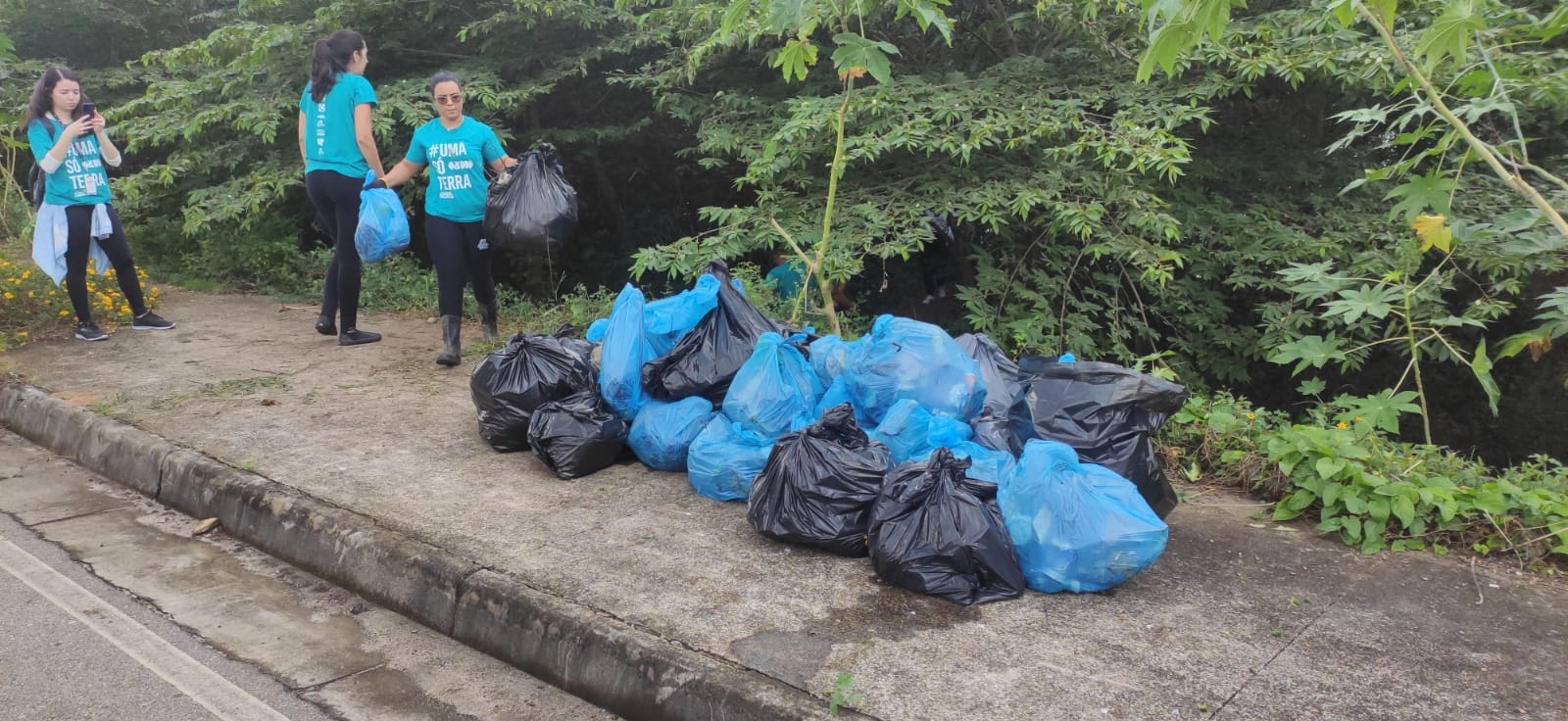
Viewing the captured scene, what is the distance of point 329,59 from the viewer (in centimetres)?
555

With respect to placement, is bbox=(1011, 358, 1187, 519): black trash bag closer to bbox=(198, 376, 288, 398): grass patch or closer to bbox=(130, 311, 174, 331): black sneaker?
bbox=(198, 376, 288, 398): grass patch

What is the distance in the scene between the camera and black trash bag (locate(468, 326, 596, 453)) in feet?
13.6

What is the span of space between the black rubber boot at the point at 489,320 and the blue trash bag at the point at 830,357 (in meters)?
2.59

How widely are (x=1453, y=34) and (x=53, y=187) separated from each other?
6.65 m

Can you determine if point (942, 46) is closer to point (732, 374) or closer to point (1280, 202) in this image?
point (1280, 202)

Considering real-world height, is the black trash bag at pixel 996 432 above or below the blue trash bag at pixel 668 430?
above

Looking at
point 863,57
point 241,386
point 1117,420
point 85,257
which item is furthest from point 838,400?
point 85,257

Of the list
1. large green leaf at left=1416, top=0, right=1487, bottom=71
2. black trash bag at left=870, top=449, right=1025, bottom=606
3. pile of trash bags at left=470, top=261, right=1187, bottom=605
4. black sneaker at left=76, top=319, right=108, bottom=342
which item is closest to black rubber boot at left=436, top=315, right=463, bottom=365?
pile of trash bags at left=470, top=261, right=1187, bottom=605

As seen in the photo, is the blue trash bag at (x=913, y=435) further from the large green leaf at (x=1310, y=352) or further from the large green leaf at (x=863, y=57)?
the large green leaf at (x=1310, y=352)

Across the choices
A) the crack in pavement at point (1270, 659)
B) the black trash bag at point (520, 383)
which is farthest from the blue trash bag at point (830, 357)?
the crack in pavement at point (1270, 659)

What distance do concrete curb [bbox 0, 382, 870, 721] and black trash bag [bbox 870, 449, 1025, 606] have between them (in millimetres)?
664

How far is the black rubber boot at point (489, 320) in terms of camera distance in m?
5.99

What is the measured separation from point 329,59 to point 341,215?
33.3 inches

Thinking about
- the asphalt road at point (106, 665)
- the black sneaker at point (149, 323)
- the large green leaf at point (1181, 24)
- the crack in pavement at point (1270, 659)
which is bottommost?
the asphalt road at point (106, 665)
